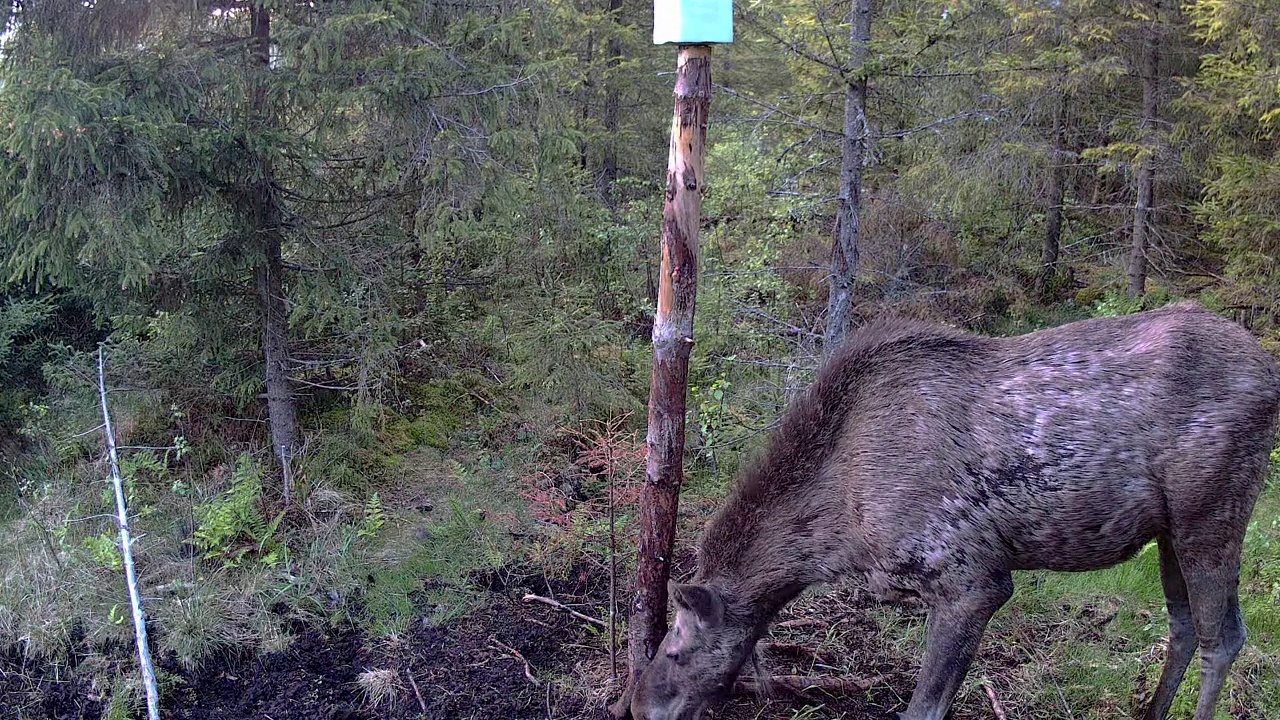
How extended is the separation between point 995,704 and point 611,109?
9850 mm

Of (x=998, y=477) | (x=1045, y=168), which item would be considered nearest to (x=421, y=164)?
(x=998, y=477)

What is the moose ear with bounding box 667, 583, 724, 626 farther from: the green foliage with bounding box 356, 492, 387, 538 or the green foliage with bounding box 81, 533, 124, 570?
the green foliage with bounding box 81, 533, 124, 570

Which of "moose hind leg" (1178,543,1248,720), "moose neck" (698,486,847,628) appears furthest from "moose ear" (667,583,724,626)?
"moose hind leg" (1178,543,1248,720)

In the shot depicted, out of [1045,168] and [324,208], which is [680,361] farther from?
[1045,168]

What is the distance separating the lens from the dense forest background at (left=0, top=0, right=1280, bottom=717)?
532 centimetres

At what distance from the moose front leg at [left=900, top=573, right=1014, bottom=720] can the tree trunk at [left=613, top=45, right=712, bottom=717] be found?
4.52 feet

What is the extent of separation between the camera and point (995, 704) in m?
4.54

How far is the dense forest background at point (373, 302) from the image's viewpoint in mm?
5320

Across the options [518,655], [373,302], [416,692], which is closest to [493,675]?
[518,655]

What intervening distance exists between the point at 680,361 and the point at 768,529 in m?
0.94

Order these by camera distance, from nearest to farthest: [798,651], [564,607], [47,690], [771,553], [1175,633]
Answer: [771,553] < [1175,633] < [47,690] < [798,651] < [564,607]

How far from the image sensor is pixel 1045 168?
1254 centimetres

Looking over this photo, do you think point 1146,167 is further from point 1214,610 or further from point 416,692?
point 416,692

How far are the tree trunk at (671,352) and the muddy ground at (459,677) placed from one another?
1.80ft
